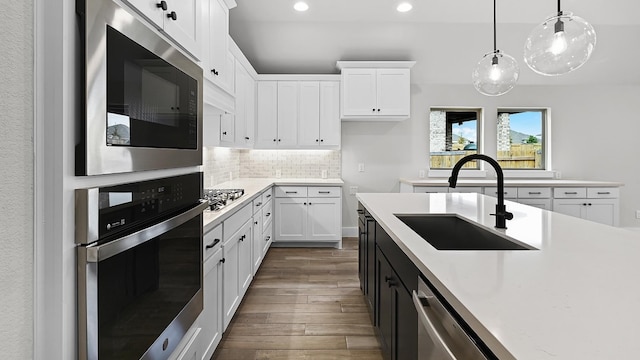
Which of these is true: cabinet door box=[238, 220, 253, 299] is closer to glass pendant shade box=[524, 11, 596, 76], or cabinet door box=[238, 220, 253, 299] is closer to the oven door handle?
the oven door handle

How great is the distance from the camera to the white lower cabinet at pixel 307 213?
14.8 feet

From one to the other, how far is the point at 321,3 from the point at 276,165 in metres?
2.34

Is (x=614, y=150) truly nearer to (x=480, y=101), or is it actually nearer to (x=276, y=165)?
(x=480, y=101)

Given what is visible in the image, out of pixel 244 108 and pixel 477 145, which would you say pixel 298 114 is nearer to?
pixel 244 108

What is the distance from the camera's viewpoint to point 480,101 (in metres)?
5.23

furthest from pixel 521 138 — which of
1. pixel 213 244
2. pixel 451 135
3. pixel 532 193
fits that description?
pixel 213 244

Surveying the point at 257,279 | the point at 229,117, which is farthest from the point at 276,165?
the point at 257,279

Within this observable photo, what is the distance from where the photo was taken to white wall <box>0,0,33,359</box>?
2.18 feet

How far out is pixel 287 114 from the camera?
4809mm

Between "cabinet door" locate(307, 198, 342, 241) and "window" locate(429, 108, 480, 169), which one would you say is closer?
"cabinet door" locate(307, 198, 342, 241)

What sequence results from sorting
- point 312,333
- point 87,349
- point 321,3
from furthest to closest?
1. point 321,3
2. point 312,333
3. point 87,349

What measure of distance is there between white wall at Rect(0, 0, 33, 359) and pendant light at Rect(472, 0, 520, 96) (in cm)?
270

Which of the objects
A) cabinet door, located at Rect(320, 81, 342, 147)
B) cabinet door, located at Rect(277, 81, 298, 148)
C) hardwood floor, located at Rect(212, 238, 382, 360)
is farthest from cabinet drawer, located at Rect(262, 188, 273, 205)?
cabinet door, located at Rect(320, 81, 342, 147)

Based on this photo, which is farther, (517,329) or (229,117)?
(229,117)
